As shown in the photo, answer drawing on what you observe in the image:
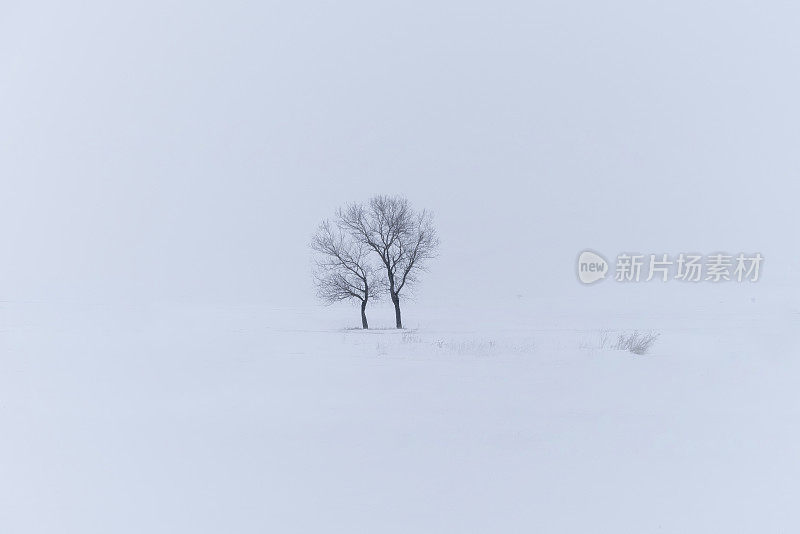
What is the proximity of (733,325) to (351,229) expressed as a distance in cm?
2430

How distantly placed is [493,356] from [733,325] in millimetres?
22157

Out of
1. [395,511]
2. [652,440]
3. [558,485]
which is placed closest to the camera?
[395,511]

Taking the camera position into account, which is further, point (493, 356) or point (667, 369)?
point (493, 356)

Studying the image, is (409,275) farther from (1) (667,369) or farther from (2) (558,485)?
(2) (558,485)

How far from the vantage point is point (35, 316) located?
114 ft

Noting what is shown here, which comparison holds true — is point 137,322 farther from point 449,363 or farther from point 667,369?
point 667,369

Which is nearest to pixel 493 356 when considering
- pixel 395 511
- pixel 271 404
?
pixel 271 404

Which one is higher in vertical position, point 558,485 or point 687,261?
point 687,261

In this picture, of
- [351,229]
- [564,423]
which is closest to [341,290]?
[351,229]

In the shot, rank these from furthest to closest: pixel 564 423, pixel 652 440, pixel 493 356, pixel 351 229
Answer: pixel 351 229 → pixel 493 356 → pixel 564 423 → pixel 652 440

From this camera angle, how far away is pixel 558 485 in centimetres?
900

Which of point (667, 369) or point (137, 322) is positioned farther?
point (137, 322)

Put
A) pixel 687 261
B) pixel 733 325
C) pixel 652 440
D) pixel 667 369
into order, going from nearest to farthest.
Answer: pixel 652 440 < pixel 667 369 < pixel 687 261 < pixel 733 325

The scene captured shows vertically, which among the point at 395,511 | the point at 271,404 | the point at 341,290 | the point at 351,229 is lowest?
the point at 395,511
